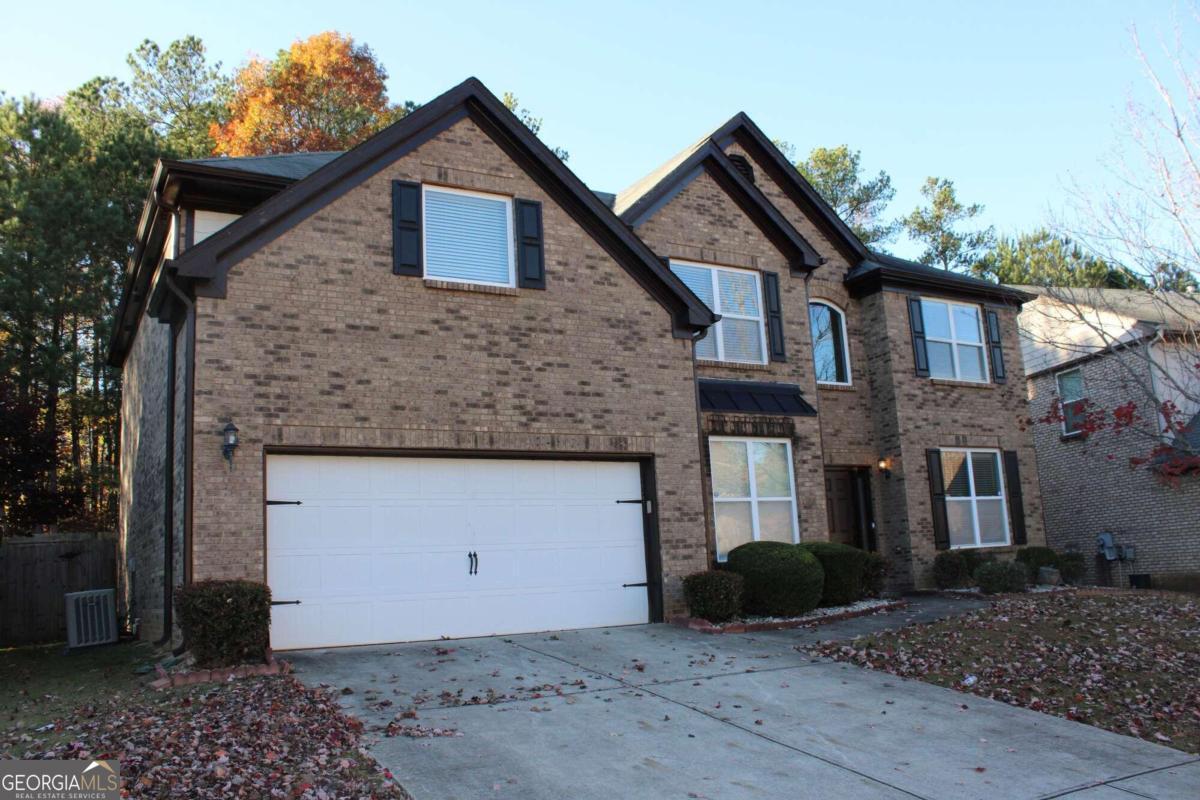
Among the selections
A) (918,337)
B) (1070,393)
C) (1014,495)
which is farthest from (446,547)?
(1070,393)

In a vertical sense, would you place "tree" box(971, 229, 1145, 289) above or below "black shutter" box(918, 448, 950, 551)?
above

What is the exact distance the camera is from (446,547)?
11711mm

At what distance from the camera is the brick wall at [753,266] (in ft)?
51.3

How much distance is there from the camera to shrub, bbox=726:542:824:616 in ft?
42.9

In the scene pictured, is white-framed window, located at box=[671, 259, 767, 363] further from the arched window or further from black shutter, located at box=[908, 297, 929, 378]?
black shutter, located at box=[908, 297, 929, 378]

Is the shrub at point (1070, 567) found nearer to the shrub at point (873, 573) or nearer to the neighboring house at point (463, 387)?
the neighboring house at point (463, 387)

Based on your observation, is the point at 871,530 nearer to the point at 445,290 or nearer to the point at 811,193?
the point at 811,193

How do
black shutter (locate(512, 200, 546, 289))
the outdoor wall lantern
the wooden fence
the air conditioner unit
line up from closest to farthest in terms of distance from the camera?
the outdoor wall lantern → black shutter (locate(512, 200, 546, 289)) → the air conditioner unit → the wooden fence

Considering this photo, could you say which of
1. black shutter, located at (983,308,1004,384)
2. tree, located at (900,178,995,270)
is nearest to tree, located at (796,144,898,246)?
tree, located at (900,178,995,270)

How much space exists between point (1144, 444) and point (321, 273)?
Result: 1893 cm

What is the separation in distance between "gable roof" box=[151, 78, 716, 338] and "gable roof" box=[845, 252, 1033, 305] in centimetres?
549

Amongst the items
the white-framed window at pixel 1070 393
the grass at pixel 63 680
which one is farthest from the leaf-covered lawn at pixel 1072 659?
the white-framed window at pixel 1070 393

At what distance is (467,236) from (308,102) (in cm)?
2156

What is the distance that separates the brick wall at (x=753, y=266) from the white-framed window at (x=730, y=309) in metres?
0.16
